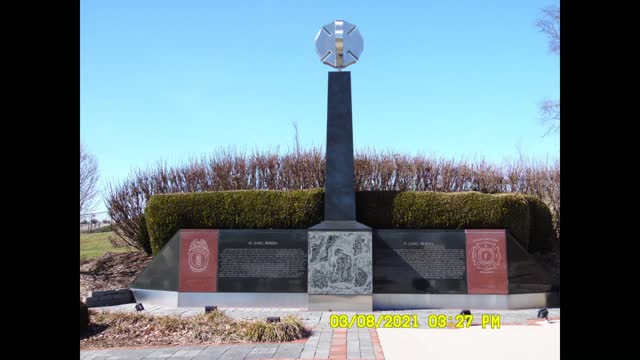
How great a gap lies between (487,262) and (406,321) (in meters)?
3.01

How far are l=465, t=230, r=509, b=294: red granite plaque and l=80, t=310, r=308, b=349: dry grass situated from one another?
16.3 ft

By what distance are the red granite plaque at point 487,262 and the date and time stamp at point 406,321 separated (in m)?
1.25

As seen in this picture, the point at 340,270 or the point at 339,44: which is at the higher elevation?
the point at 339,44

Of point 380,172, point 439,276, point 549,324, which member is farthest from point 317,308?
point 380,172

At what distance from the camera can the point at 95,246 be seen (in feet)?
66.4

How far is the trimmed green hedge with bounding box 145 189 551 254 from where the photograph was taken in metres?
12.2

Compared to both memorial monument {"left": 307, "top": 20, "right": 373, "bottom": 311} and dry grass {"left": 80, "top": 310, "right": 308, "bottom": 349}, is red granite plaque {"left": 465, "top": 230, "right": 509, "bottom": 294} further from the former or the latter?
dry grass {"left": 80, "top": 310, "right": 308, "bottom": 349}

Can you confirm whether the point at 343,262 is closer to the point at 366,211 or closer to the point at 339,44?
the point at 366,211

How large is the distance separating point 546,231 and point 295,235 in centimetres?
713

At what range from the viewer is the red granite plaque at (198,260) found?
11.6 m
